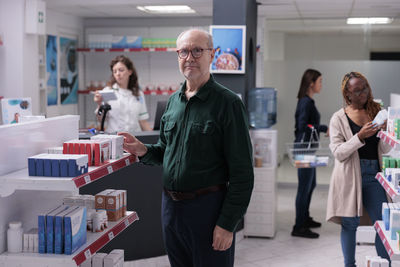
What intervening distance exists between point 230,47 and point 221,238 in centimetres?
345

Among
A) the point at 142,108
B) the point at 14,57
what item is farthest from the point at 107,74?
the point at 142,108

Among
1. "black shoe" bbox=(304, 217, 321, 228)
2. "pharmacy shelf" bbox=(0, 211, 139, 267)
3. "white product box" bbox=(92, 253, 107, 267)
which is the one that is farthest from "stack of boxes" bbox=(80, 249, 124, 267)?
"black shoe" bbox=(304, 217, 321, 228)

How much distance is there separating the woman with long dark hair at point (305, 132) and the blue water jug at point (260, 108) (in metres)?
0.33

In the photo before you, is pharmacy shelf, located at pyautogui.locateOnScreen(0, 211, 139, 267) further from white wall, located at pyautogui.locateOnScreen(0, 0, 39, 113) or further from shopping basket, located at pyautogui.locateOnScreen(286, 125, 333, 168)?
white wall, located at pyautogui.locateOnScreen(0, 0, 39, 113)

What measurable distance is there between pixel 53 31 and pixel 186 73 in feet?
20.2

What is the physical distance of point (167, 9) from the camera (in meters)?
8.07

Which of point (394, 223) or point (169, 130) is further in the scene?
point (394, 223)

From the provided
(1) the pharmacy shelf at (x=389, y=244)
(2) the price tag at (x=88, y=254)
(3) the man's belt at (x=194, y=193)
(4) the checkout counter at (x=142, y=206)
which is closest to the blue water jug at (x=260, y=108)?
(4) the checkout counter at (x=142, y=206)

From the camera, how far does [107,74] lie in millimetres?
9375

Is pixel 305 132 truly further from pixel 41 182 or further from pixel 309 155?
pixel 41 182

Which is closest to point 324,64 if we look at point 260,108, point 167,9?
point 167,9

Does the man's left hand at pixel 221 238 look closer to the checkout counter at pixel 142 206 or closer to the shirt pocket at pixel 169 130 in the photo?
the shirt pocket at pixel 169 130

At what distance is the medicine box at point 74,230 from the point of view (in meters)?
2.62

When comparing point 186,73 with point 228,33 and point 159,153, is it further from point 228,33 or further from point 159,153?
point 228,33
